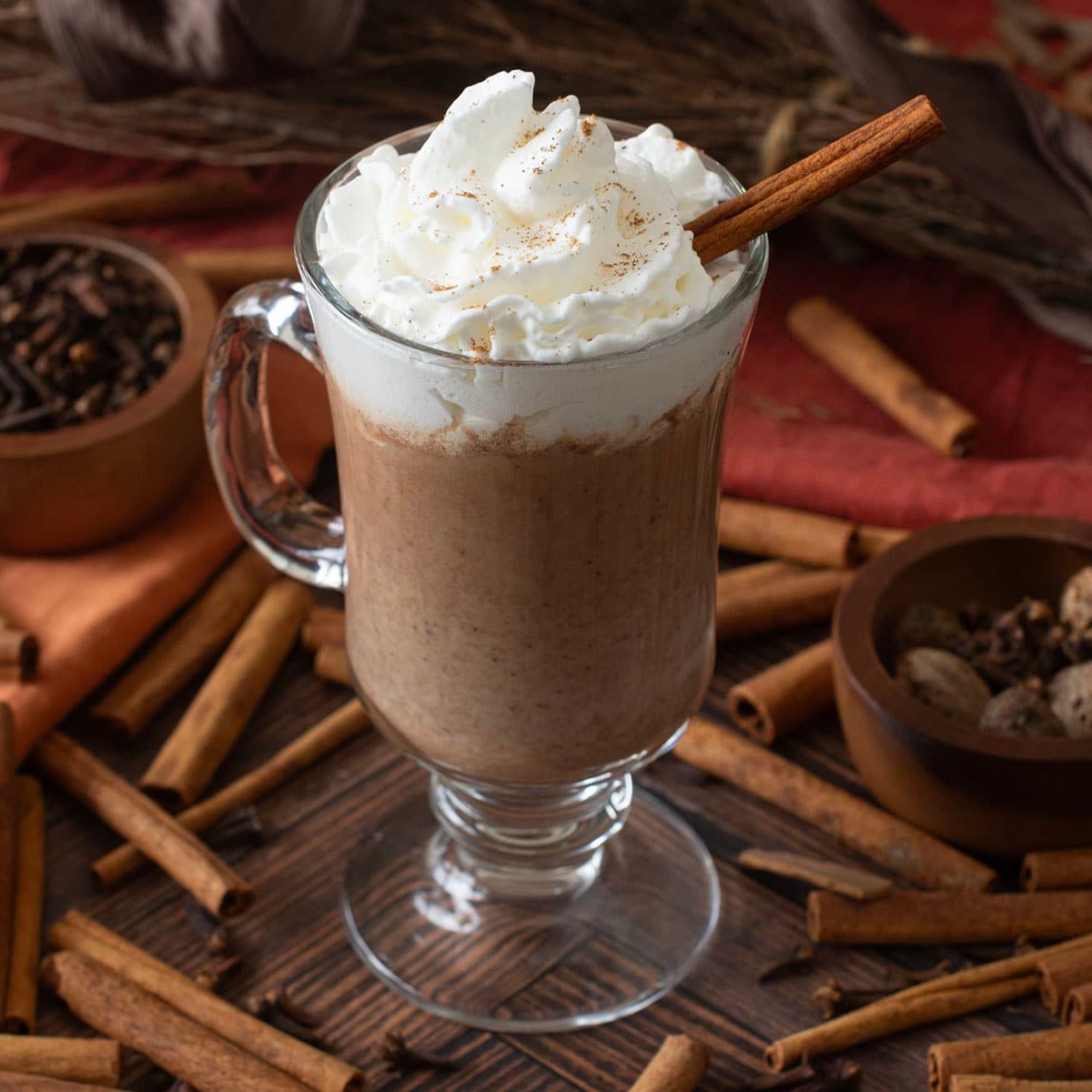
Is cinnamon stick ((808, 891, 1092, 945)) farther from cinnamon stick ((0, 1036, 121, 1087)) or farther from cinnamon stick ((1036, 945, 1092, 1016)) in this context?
cinnamon stick ((0, 1036, 121, 1087))

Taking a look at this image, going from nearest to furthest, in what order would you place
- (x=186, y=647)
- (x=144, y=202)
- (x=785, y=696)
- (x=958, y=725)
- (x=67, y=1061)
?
(x=67, y=1061)
(x=958, y=725)
(x=785, y=696)
(x=186, y=647)
(x=144, y=202)

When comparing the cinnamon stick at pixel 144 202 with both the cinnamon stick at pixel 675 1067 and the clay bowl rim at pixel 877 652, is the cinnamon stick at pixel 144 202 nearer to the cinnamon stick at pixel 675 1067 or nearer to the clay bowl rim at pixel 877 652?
the clay bowl rim at pixel 877 652

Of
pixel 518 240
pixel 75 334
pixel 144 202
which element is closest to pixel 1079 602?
pixel 518 240

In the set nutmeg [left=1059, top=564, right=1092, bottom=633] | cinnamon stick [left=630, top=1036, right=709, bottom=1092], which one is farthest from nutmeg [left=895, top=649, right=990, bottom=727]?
cinnamon stick [left=630, top=1036, right=709, bottom=1092]

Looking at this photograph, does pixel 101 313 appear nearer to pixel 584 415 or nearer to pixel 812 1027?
pixel 584 415

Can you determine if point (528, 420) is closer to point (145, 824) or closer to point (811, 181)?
point (811, 181)

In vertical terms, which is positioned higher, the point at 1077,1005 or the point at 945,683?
the point at 945,683

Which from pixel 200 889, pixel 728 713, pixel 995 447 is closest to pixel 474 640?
pixel 200 889
